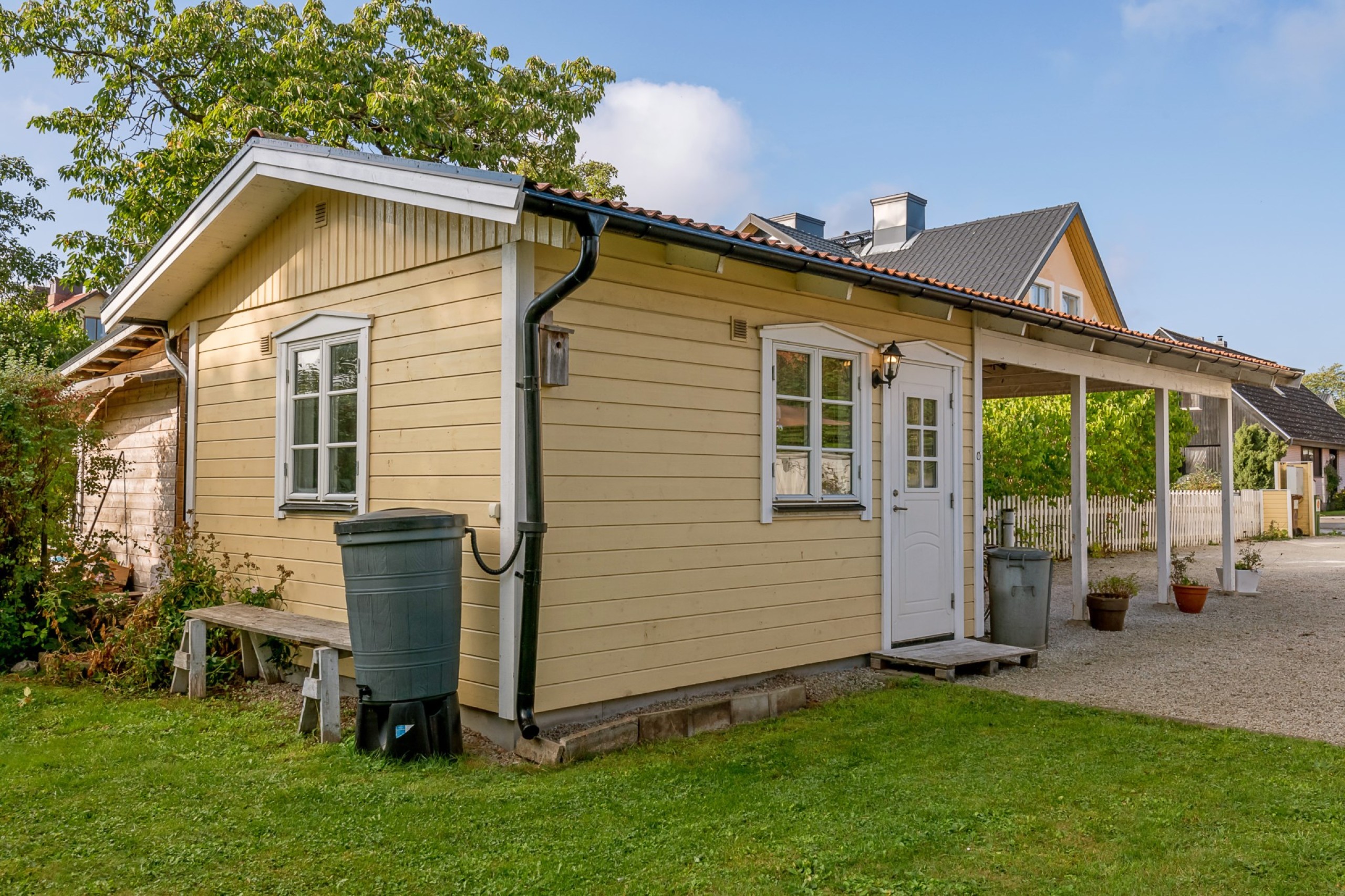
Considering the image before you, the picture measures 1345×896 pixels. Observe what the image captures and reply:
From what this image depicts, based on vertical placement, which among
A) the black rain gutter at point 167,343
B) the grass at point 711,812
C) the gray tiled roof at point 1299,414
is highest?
the gray tiled roof at point 1299,414

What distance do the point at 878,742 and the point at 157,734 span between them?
4.07m

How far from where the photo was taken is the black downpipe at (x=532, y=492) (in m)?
5.04

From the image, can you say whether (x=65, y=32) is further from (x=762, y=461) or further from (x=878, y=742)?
(x=878, y=742)

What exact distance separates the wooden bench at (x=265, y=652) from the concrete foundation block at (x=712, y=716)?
1.92 meters

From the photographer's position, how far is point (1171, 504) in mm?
20203

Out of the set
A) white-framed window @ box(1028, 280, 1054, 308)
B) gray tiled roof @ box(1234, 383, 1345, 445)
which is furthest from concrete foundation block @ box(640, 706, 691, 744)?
gray tiled roof @ box(1234, 383, 1345, 445)

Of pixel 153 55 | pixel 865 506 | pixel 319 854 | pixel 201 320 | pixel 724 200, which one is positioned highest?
pixel 724 200

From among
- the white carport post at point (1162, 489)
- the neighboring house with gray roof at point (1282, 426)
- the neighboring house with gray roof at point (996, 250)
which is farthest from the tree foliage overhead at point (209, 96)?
the neighboring house with gray roof at point (1282, 426)

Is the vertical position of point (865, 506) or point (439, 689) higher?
point (865, 506)

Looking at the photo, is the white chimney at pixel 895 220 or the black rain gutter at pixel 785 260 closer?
the black rain gutter at pixel 785 260

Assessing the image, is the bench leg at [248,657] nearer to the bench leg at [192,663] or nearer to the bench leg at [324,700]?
the bench leg at [192,663]

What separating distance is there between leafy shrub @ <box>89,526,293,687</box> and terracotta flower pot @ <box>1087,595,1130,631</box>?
23.9 feet

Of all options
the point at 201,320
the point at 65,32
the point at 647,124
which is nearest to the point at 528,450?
the point at 201,320

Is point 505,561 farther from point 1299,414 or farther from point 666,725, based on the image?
point 1299,414
